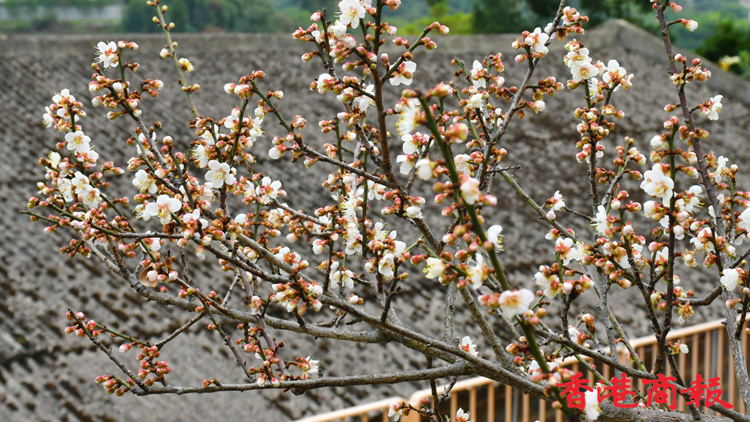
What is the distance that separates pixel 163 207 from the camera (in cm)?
147

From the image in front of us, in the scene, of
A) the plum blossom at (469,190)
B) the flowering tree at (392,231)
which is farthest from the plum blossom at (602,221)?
the plum blossom at (469,190)

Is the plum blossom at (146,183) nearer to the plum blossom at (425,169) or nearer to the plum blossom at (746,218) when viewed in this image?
the plum blossom at (425,169)

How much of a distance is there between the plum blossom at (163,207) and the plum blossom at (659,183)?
86cm

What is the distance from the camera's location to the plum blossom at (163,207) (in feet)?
4.74

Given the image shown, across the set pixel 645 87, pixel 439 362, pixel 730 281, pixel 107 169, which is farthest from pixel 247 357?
pixel 645 87

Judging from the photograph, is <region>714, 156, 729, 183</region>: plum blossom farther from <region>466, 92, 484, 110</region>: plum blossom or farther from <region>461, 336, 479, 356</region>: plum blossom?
<region>461, 336, 479, 356</region>: plum blossom

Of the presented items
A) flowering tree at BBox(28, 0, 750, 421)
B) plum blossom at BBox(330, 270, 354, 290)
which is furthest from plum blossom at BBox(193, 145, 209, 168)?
plum blossom at BBox(330, 270, 354, 290)

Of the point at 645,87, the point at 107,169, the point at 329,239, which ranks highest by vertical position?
the point at 645,87

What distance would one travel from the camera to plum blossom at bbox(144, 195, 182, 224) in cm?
144

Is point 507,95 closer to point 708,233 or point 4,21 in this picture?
point 708,233

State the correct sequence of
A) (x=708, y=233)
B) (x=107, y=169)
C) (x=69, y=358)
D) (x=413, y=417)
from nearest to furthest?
(x=708, y=233)
(x=107, y=169)
(x=413, y=417)
(x=69, y=358)

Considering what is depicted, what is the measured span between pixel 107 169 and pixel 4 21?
32.5m

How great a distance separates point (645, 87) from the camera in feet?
29.8

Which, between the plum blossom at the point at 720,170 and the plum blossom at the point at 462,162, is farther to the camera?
the plum blossom at the point at 720,170
